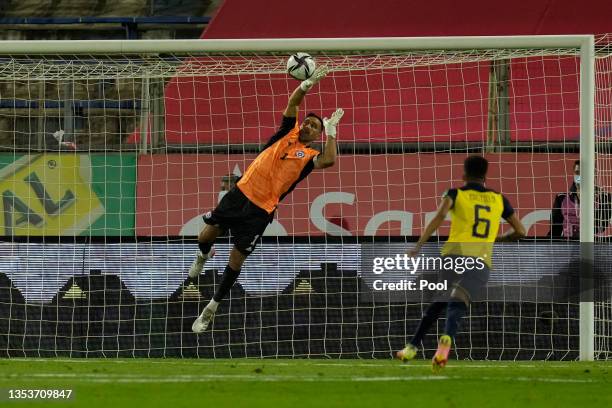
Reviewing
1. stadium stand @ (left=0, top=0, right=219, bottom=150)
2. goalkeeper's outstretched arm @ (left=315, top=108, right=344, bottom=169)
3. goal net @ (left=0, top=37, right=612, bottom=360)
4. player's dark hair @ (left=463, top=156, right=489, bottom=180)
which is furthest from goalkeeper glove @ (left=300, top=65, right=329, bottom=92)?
stadium stand @ (left=0, top=0, right=219, bottom=150)

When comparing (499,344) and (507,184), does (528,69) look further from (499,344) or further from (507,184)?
(499,344)

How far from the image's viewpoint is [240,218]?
10.7 metres

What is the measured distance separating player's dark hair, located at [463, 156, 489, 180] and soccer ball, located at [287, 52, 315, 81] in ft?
7.17

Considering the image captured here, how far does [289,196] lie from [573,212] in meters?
3.56

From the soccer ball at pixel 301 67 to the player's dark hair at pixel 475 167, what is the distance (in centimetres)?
219

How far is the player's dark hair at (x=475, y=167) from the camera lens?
875cm

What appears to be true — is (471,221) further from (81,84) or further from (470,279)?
(81,84)

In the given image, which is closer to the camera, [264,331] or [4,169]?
[264,331]

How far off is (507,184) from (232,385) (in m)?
6.83

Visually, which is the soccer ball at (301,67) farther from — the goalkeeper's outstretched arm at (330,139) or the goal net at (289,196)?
the goal net at (289,196)

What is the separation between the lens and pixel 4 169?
45.5 feet

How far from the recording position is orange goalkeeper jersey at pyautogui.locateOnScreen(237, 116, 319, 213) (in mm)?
10602

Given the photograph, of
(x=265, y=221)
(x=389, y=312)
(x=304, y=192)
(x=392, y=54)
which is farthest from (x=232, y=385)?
(x=304, y=192)

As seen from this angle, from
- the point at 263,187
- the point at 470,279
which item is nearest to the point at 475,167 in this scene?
the point at 470,279
